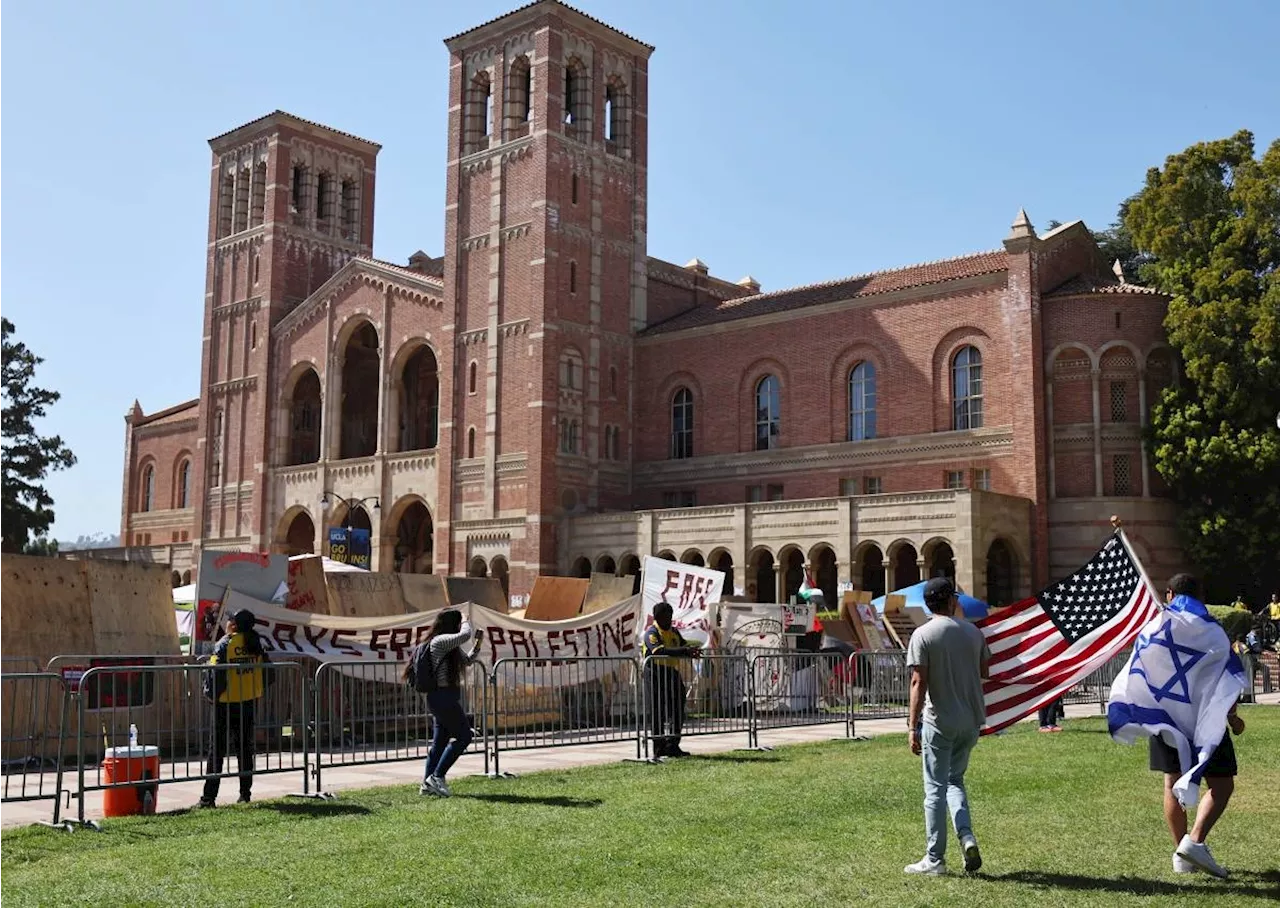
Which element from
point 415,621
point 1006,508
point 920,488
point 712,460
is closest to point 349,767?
point 415,621

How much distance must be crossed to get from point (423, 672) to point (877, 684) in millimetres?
9408

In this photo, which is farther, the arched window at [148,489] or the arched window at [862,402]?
the arched window at [148,489]

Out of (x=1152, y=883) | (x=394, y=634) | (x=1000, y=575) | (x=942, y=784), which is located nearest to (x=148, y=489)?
(x=1000, y=575)

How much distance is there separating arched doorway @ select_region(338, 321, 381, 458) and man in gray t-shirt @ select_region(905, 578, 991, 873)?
46.5m

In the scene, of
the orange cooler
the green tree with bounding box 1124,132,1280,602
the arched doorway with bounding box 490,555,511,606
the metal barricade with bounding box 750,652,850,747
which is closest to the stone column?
the green tree with bounding box 1124,132,1280,602

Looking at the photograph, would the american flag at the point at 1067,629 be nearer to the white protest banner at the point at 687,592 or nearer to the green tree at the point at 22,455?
the white protest banner at the point at 687,592

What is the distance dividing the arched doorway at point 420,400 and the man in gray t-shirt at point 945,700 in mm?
45210

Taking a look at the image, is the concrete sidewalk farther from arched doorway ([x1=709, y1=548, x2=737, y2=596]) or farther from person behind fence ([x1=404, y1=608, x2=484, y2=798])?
arched doorway ([x1=709, y1=548, x2=737, y2=596])

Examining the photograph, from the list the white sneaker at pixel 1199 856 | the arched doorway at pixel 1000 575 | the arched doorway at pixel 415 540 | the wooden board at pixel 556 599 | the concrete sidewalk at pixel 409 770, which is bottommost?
the concrete sidewalk at pixel 409 770

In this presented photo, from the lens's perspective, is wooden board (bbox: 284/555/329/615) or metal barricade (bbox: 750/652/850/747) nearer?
wooden board (bbox: 284/555/329/615)

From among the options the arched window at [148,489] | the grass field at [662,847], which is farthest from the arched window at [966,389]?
the arched window at [148,489]

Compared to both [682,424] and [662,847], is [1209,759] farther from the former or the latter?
[682,424]

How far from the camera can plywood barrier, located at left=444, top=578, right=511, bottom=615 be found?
2042 cm

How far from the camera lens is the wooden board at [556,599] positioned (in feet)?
68.9
